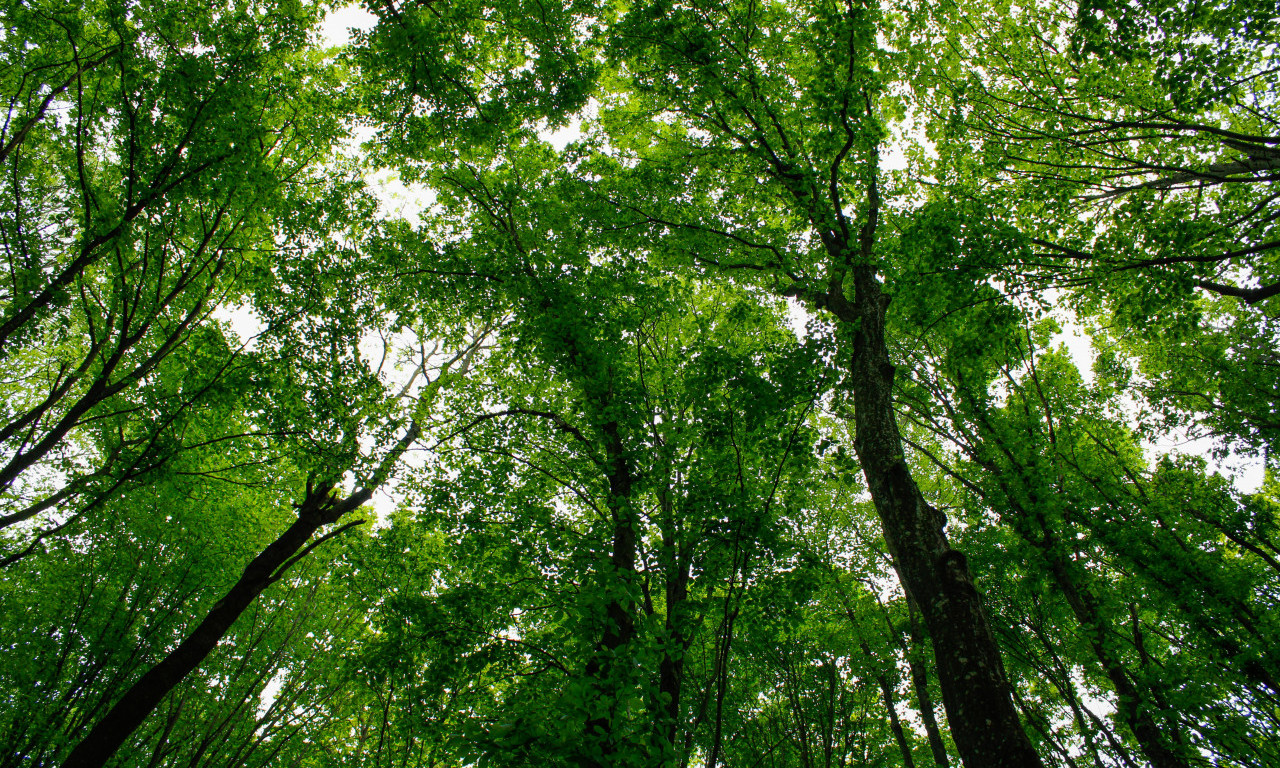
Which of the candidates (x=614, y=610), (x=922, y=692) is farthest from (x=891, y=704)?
(x=614, y=610)

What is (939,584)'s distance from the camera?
389 centimetres

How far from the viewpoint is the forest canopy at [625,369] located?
5.22 meters

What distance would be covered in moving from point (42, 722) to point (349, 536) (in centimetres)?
423

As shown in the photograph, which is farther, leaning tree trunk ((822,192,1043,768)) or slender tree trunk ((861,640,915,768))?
slender tree trunk ((861,640,915,768))

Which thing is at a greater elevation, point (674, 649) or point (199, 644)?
point (199, 644)

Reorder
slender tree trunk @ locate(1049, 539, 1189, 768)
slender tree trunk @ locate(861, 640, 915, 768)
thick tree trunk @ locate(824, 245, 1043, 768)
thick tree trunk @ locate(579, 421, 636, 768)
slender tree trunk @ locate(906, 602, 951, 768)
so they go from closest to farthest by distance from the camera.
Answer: thick tree trunk @ locate(824, 245, 1043, 768)
thick tree trunk @ locate(579, 421, 636, 768)
slender tree trunk @ locate(1049, 539, 1189, 768)
slender tree trunk @ locate(861, 640, 915, 768)
slender tree trunk @ locate(906, 602, 951, 768)

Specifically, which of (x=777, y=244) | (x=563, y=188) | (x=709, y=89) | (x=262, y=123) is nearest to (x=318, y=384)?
(x=262, y=123)

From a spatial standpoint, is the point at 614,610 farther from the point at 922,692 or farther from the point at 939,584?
the point at 922,692

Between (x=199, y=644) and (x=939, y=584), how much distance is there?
347 inches

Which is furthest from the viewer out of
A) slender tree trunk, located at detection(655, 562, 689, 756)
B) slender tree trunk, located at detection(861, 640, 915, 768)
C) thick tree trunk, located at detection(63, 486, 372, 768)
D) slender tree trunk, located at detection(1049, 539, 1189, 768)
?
slender tree trunk, located at detection(861, 640, 915, 768)

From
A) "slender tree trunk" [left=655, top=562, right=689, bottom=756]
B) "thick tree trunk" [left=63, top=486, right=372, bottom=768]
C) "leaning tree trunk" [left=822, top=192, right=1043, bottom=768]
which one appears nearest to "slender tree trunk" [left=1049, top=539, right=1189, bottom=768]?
"leaning tree trunk" [left=822, top=192, right=1043, bottom=768]

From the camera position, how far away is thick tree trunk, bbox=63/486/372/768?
5.60m

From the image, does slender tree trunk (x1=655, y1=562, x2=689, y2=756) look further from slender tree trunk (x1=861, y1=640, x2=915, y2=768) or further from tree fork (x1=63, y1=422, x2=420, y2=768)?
slender tree trunk (x1=861, y1=640, x2=915, y2=768)

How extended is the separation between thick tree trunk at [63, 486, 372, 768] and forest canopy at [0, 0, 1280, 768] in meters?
0.05
